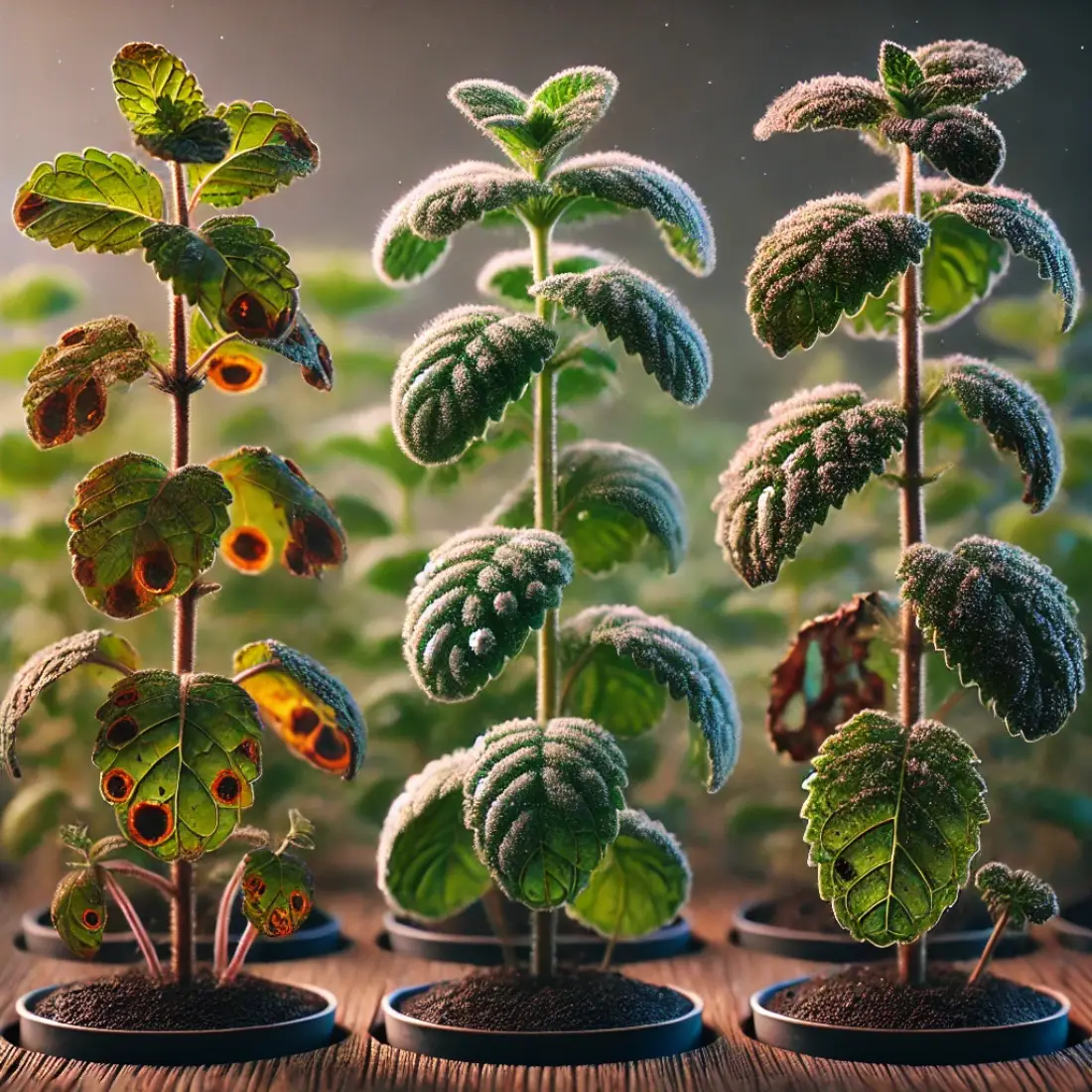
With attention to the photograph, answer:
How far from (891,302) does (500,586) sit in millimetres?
555

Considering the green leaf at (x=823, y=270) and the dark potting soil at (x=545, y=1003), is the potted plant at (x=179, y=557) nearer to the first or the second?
the dark potting soil at (x=545, y=1003)

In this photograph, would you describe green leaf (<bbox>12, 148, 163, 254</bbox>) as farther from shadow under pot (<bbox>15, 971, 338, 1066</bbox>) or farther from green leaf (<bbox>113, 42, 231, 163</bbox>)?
shadow under pot (<bbox>15, 971, 338, 1066</bbox>)

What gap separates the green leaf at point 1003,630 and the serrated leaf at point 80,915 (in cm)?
76

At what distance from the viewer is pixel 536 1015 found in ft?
4.16

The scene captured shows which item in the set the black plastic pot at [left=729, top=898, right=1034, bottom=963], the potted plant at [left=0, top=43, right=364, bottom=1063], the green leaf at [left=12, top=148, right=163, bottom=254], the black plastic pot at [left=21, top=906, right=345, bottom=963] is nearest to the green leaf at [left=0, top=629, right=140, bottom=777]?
the potted plant at [left=0, top=43, right=364, bottom=1063]

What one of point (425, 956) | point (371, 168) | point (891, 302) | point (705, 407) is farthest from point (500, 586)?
point (705, 407)

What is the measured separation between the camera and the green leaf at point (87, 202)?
1182 millimetres

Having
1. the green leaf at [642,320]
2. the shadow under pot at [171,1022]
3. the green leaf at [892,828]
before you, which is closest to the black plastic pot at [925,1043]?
the green leaf at [892,828]

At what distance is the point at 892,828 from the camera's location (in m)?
1.20

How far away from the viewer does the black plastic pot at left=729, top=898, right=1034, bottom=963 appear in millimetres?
1643

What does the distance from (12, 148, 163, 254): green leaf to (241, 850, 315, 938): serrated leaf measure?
1.82ft

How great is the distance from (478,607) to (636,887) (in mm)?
409

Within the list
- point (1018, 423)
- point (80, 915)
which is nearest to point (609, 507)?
point (1018, 423)

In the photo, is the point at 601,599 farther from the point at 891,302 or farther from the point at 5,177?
the point at 5,177
